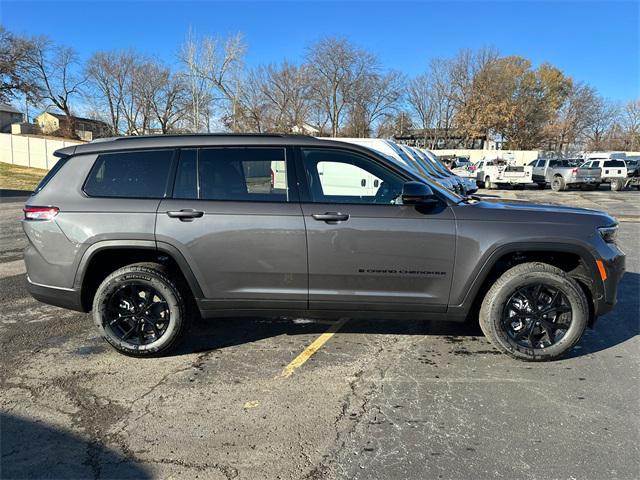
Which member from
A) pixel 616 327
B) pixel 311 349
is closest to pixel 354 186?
pixel 311 349

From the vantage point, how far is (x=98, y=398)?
11.1ft

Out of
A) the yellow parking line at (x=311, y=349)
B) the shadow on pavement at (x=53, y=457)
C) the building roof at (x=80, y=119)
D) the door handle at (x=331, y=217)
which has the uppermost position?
the building roof at (x=80, y=119)

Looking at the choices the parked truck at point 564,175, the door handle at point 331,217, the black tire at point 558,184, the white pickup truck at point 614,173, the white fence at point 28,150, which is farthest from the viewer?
the white fence at point 28,150

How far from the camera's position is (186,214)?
3.81m

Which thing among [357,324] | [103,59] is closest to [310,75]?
[103,59]

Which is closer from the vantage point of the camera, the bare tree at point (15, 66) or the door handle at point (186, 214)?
the door handle at point (186, 214)

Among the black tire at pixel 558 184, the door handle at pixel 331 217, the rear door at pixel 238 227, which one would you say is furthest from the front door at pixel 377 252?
the black tire at pixel 558 184

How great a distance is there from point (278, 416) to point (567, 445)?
180 cm

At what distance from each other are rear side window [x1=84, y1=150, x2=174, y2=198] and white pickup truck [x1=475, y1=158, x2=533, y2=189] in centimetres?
2719

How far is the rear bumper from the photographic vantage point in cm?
397

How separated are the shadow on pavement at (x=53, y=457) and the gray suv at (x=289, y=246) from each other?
1.10 meters

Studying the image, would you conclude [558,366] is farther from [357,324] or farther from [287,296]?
[287,296]

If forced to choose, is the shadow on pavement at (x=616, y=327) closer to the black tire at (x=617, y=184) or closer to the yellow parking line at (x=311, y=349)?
the yellow parking line at (x=311, y=349)

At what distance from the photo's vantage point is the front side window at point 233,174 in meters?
3.92
